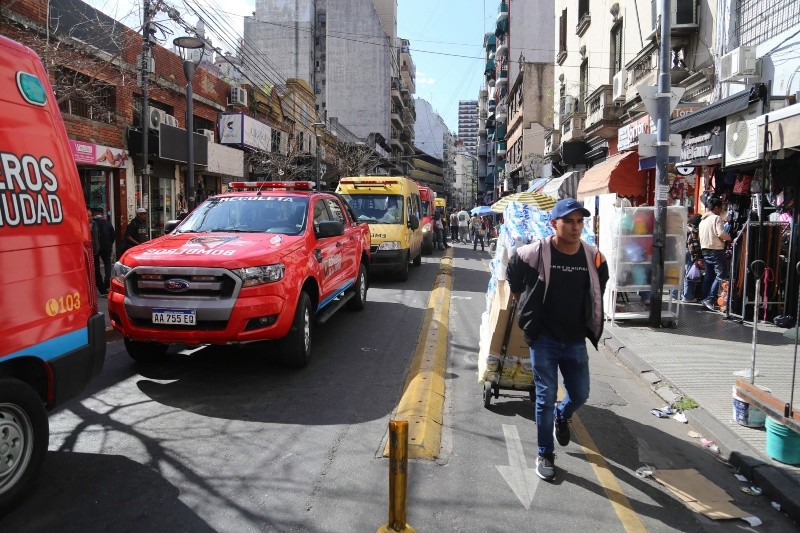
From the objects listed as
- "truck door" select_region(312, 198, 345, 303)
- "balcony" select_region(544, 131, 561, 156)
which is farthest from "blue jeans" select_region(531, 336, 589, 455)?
"balcony" select_region(544, 131, 561, 156)

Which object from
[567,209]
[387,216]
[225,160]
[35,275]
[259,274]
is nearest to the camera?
[35,275]

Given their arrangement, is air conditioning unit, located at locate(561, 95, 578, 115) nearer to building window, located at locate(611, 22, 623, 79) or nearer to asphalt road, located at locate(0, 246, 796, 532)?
building window, located at locate(611, 22, 623, 79)

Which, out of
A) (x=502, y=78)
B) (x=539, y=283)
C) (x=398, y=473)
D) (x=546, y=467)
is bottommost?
(x=546, y=467)

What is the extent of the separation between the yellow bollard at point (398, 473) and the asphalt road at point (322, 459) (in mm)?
530

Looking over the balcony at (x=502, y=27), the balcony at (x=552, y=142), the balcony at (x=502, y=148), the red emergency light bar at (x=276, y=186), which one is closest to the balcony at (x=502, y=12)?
the balcony at (x=502, y=27)

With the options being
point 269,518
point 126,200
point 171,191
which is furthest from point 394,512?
point 171,191

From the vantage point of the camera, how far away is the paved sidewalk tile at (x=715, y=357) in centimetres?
543

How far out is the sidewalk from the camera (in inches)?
167

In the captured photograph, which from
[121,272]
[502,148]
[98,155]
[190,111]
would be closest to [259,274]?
[121,272]

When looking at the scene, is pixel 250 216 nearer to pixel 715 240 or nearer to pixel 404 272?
pixel 404 272

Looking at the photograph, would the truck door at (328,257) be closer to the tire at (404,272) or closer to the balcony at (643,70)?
the tire at (404,272)

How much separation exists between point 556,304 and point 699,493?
5.22ft

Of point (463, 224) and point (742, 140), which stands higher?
point (742, 140)

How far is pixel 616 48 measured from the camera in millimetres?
19500
